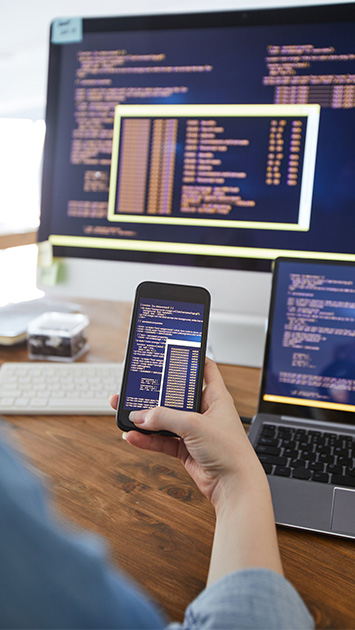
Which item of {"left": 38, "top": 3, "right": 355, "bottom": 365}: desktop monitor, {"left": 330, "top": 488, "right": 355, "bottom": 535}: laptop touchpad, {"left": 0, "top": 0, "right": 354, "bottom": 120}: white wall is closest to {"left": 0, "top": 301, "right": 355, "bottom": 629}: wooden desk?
{"left": 330, "top": 488, "right": 355, "bottom": 535}: laptop touchpad

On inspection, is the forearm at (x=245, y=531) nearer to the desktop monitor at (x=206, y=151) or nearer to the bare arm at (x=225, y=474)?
the bare arm at (x=225, y=474)

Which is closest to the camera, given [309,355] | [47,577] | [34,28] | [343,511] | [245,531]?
[47,577]

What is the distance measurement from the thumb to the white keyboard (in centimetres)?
22

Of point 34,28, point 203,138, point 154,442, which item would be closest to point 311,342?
point 154,442

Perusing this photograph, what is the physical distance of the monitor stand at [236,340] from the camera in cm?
92

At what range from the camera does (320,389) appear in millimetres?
688

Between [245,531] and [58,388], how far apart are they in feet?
1.47

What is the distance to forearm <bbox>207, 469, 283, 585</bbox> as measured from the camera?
14.1 inches

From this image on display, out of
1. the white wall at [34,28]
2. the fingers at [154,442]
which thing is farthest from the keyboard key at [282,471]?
the white wall at [34,28]

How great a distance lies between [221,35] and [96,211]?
0.35 meters

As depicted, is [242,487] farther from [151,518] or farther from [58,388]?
[58,388]

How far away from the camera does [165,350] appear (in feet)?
1.86

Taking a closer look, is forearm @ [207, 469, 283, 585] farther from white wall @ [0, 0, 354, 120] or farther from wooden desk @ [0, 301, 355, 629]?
white wall @ [0, 0, 354, 120]

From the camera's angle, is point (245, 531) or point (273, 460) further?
point (273, 460)
